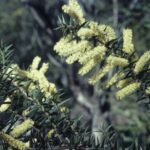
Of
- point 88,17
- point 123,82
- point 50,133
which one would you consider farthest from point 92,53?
point 88,17

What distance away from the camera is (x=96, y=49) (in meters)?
1.68

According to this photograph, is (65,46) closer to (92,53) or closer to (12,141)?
(92,53)

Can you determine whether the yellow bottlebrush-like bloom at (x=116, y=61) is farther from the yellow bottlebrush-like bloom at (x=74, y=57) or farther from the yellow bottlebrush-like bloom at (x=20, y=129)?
the yellow bottlebrush-like bloom at (x=20, y=129)

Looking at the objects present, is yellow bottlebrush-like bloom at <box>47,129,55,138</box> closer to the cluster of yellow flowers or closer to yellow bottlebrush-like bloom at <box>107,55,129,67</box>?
the cluster of yellow flowers

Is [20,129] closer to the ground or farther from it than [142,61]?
closer to the ground

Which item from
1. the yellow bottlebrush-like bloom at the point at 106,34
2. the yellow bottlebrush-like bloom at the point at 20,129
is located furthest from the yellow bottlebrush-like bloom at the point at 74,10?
the yellow bottlebrush-like bloom at the point at 20,129

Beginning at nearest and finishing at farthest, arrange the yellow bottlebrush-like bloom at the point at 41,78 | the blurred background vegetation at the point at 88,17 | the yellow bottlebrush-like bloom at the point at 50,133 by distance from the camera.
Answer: the yellow bottlebrush-like bloom at the point at 50,133
the yellow bottlebrush-like bloom at the point at 41,78
the blurred background vegetation at the point at 88,17

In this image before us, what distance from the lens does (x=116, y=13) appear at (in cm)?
590

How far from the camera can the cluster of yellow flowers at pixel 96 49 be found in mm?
1694

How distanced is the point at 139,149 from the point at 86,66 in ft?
1.32

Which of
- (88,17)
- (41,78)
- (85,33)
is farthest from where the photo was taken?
(88,17)

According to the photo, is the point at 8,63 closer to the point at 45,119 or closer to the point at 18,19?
the point at 45,119

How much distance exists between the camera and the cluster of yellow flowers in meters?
1.69

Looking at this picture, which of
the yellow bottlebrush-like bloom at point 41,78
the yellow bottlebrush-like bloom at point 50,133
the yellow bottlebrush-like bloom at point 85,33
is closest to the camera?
the yellow bottlebrush-like bloom at point 85,33
